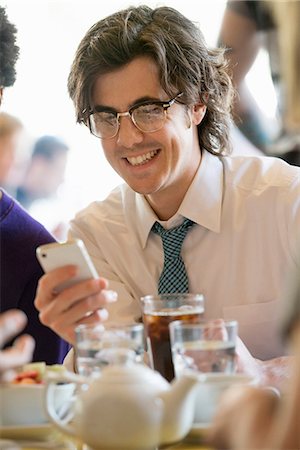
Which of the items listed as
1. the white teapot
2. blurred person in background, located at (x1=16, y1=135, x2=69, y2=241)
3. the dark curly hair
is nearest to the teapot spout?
the white teapot

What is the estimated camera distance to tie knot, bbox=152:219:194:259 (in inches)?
92.7

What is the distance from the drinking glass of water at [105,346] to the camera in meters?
1.46

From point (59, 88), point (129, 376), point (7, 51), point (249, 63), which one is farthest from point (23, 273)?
Answer: point (59, 88)

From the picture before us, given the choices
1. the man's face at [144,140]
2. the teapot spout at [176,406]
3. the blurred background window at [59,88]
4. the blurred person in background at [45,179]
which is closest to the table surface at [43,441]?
the teapot spout at [176,406]

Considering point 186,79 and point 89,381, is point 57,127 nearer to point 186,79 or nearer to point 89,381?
point 186,79

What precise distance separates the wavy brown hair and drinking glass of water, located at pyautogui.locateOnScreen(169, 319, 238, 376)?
1121mm

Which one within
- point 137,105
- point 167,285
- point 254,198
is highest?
point 137,105

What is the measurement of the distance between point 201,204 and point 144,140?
9.1 inches

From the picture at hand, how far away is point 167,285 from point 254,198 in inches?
13.2

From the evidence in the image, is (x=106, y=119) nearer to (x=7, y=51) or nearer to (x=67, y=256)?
(x=7, y=51)

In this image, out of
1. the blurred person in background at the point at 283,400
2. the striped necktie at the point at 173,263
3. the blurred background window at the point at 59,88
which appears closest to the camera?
the blurred person in background at the point at 283,400

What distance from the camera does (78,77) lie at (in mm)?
2486

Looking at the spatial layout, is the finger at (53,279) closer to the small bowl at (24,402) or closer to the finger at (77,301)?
the finger at (77,301)

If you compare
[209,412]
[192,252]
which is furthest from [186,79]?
[209,412]
